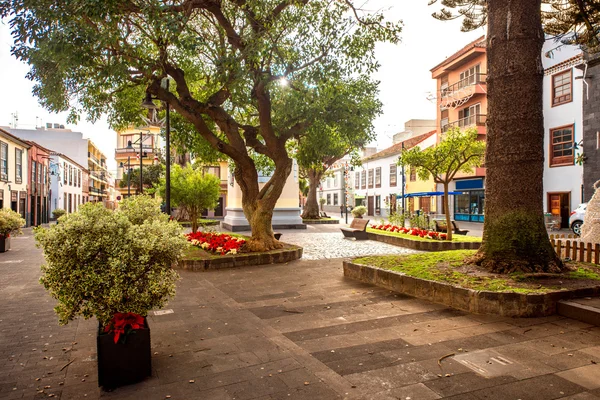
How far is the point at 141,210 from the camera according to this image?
29.4ft

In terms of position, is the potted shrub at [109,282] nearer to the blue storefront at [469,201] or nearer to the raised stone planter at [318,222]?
the raised stone planter at [318,222]

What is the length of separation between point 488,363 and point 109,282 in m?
3.54

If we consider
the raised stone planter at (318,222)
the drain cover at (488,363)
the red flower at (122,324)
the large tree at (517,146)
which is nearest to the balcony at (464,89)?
the raised stone planter at (318,222)

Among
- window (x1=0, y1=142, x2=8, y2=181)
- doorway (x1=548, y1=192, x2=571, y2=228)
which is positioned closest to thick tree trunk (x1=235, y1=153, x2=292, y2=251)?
doorway (x1=548, y1=192, x2=571, y2=228)

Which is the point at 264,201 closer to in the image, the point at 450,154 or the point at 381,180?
the point at 450,154

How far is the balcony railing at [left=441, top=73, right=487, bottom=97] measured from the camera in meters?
30.2

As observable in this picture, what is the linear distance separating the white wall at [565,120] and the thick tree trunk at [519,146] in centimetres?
1966

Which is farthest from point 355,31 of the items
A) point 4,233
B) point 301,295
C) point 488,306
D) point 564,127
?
point 564,127

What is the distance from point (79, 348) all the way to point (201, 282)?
384 centimetres

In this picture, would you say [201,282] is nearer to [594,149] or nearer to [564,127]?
[594,149]

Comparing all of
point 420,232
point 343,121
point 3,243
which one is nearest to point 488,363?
point 343,121

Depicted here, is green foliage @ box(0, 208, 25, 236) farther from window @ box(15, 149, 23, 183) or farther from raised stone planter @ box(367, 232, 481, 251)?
window @ box(15, 149, 23, 183)

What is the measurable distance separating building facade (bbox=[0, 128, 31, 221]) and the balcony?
3078cm

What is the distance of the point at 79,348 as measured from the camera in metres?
4.77
